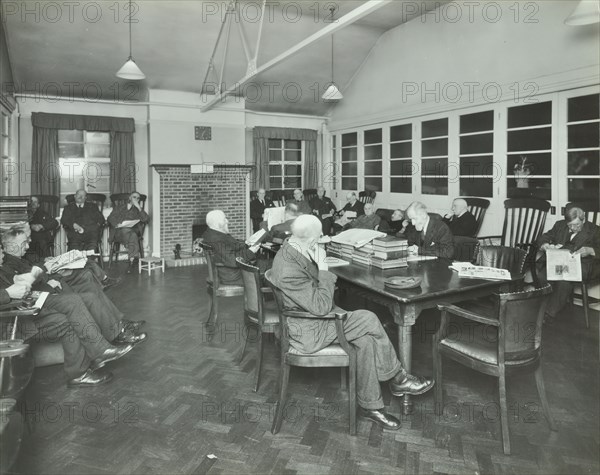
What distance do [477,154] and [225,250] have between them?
14.7 feet

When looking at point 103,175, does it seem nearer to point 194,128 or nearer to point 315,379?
point 194,128

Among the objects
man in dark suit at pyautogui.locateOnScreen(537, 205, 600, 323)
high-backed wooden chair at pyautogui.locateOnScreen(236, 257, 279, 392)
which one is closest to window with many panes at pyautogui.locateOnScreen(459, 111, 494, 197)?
man in dark suit at pyautogui.locateOnScreen(537, 205, 600, 323)

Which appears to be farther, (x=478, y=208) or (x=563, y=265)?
(x=478, y=208)

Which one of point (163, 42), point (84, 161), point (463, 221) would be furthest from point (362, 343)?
point (84, 161)

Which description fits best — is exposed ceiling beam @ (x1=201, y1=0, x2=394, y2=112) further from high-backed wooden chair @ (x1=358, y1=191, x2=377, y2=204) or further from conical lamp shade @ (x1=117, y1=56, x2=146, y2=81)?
high-backed wooden chair @ (x1=358, y1=191, x2=377, y2=204)

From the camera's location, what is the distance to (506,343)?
256 cm

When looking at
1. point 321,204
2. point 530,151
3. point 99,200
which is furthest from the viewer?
point 321,204

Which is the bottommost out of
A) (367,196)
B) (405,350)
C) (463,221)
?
(405,350)

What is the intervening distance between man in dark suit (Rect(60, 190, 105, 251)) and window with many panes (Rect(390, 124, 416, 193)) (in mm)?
5287

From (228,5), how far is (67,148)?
12.8 ft

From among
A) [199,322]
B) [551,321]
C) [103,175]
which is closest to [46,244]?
[103,175]

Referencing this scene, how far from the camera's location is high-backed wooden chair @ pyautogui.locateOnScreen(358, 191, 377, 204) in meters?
9.08

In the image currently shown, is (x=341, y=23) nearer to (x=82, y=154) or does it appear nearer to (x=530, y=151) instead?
(x=530, y=151)

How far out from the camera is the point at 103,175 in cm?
862
